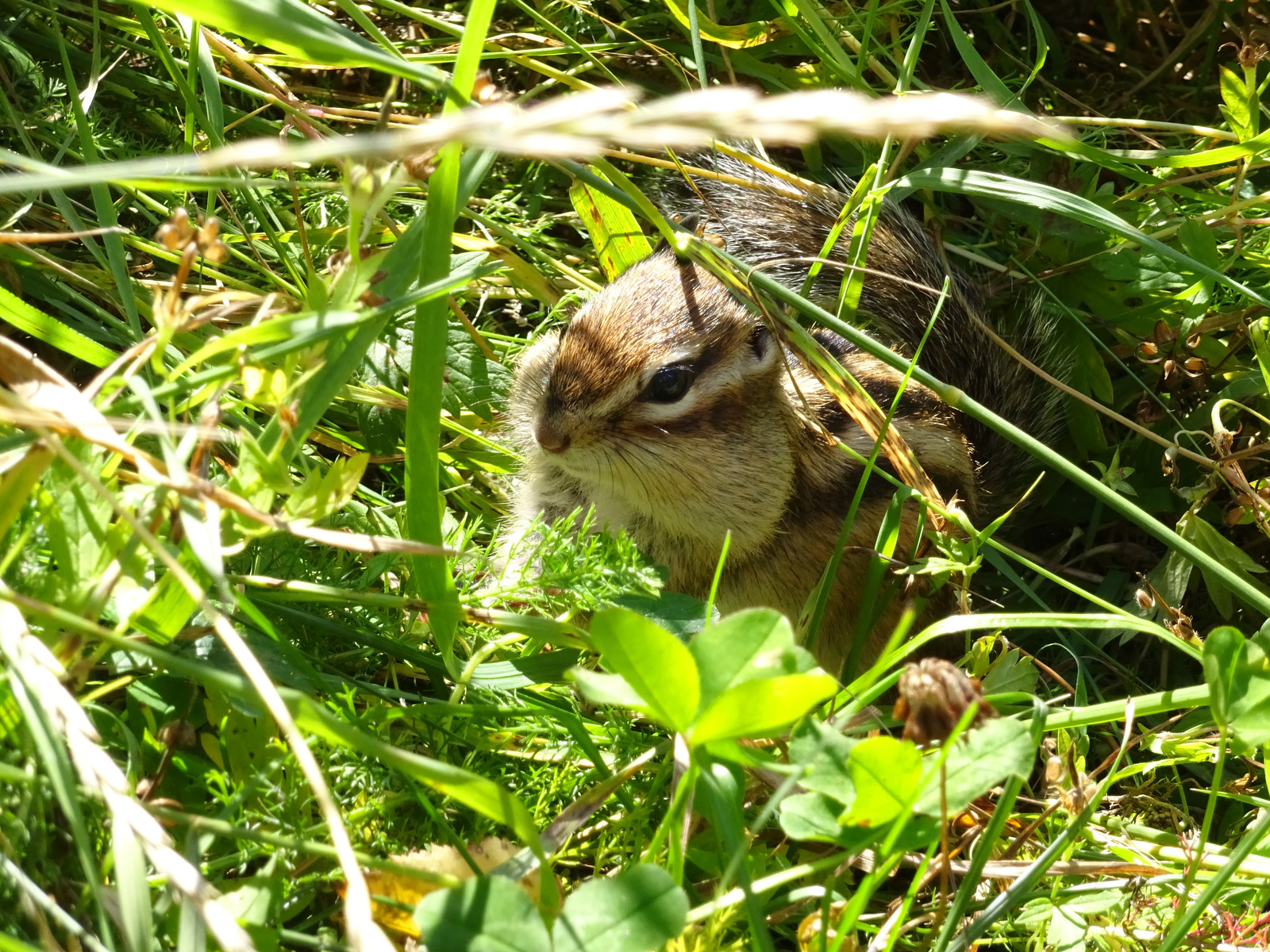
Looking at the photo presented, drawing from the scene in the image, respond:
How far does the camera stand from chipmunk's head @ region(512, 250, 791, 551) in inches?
116

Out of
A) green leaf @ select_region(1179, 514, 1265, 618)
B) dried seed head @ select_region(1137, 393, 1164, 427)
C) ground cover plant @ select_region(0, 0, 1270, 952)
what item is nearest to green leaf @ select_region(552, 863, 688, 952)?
ground cover plant @ select_region(0, 0, 1270, 952)

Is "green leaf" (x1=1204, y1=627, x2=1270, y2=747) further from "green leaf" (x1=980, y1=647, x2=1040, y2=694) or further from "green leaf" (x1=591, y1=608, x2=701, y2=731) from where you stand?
"green leaf" (x1=591, y1=608, x2=701, y2=731)

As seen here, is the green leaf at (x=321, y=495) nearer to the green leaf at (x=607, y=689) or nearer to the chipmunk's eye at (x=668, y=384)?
the green leaf at (x=607, y=689)

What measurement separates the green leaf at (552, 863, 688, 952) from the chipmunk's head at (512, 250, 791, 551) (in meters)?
1.57

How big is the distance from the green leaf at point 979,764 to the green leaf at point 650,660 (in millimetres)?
362

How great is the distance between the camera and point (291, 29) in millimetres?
1706

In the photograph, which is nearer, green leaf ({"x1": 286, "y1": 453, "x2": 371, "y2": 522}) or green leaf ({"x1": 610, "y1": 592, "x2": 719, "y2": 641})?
green leaf ({"x1": 286, "y1": 453, "x2": 371, "y2": 522})

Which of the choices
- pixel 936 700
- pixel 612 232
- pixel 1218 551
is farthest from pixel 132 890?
pixel 1218 551

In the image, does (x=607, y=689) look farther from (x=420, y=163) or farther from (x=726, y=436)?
(x=726, y=436)

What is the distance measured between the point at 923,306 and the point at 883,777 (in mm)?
2148

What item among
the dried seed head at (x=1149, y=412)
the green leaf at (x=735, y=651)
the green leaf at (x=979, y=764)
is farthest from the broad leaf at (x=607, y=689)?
the dried seed head at (x=1149, y=412)

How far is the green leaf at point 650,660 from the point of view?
157 centimetres

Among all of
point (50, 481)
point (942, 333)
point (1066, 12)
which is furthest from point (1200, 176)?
point (50, 481)

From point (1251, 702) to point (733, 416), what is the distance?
1.59 metres
